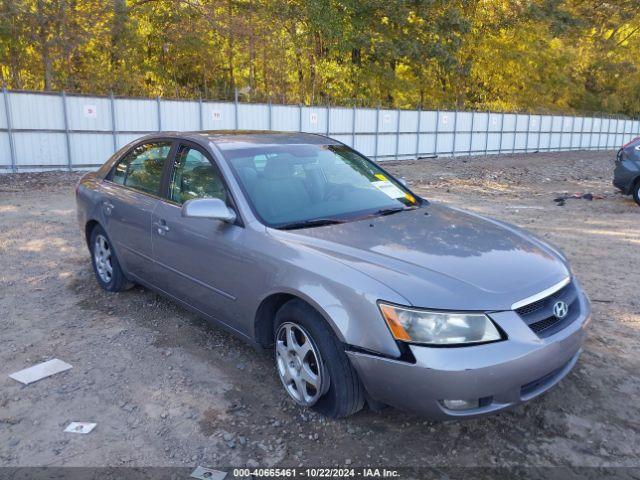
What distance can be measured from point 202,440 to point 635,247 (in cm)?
637

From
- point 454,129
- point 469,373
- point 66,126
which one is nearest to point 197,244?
point 469,373

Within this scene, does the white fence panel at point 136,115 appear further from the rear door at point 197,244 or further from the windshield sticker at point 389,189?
→ the windshield sticker at point 389,189

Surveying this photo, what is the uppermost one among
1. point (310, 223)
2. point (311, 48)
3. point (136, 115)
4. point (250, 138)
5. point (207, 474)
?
point (311, 48)

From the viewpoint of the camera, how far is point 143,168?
461cm

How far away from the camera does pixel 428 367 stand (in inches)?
98.3

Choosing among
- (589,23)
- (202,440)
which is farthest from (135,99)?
(589,23)

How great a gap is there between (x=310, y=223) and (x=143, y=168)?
1.94 meters

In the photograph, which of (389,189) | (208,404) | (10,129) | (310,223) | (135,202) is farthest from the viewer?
(10,129)

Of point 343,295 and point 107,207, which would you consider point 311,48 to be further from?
point 343,295

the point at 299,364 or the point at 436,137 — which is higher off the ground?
the point at 436,137

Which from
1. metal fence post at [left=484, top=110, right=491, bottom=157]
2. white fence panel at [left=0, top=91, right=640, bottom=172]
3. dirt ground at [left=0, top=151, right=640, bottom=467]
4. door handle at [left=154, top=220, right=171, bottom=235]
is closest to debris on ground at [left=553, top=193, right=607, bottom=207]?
dirt ground at [left=0, top=151, right=640, bottom=467]

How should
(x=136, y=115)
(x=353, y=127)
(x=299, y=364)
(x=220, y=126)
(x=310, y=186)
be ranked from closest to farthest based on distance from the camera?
1. (x=299, y=364)
2. (x=310, y=186)
3. (x=136, y=115)
4. (x=220, y=126)
5. (x=353, y=127)

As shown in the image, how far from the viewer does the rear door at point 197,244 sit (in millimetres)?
3455

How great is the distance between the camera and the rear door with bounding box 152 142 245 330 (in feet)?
11.3
